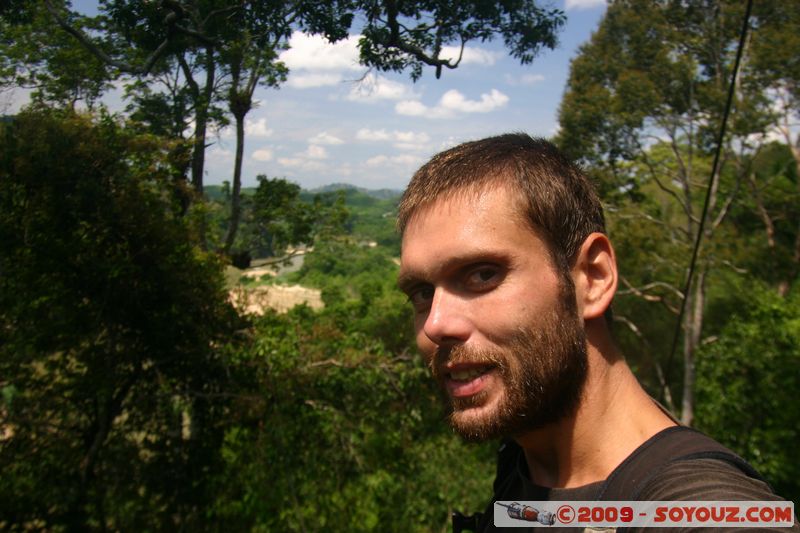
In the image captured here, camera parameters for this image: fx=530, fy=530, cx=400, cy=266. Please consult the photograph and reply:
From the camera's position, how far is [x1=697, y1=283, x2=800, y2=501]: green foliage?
8.48m

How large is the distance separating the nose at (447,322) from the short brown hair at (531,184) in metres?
0.21

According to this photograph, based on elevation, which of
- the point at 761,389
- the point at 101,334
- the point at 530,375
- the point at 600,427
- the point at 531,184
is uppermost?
the point at 531,184

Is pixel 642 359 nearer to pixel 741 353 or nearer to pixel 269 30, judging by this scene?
pixel 741 353

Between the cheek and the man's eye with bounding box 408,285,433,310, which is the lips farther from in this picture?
the man's eye with bounding box 408,285,433,310

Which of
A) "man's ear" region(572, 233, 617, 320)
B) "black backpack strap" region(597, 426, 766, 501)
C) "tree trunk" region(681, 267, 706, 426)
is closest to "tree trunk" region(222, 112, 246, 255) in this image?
"man's ear" region(572, 233, 617, 320)

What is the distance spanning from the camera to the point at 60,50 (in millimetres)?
3768

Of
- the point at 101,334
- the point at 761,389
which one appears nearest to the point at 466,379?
the point at 101,334

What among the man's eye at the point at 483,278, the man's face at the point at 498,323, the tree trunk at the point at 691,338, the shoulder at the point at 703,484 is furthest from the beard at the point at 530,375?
the tree trunk at the point at 691,338

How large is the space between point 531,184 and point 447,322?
1.10ft

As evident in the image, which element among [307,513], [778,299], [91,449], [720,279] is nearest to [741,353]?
[778,299]

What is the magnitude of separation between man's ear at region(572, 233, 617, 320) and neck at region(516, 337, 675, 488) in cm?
8

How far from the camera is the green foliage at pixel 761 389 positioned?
8.48 m

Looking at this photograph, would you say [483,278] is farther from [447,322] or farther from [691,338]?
[691,338]

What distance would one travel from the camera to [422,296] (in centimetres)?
116
